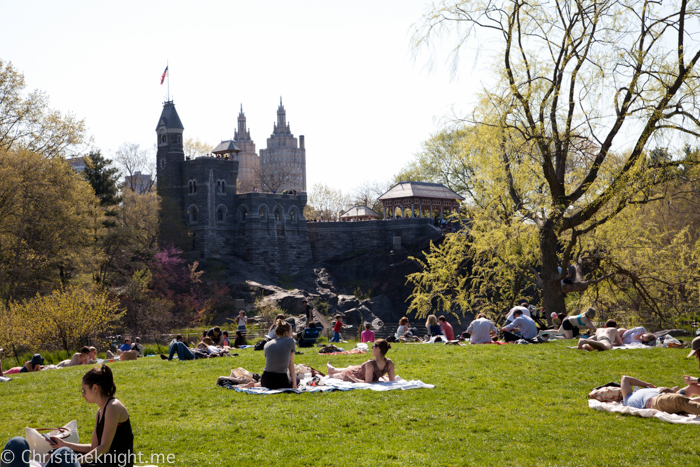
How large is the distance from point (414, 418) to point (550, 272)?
11.2 meters

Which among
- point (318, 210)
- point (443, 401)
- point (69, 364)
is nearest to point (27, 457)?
point (443, 401)

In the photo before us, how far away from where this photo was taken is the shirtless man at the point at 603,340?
12164mm

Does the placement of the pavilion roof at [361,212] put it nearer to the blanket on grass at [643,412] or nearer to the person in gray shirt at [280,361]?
the person in gray shirt at [280,361]

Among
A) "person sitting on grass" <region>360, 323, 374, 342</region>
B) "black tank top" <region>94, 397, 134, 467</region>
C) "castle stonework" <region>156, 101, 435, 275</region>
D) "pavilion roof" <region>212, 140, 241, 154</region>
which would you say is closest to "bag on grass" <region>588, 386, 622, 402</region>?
"black tank top" <region>94, 397, 134, 467</region>

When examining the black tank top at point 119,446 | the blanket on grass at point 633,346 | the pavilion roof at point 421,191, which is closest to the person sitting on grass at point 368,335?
the blanket on grass at point 633,346

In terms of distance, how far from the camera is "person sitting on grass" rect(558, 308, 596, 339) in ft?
46.1

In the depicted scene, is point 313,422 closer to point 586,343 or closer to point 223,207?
point 586,343

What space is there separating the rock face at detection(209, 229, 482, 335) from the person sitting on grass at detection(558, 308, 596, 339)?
98.4ft

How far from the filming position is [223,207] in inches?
2181

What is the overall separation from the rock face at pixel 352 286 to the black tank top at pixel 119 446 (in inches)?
1560

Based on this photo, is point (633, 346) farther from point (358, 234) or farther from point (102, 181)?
point (358, 234)

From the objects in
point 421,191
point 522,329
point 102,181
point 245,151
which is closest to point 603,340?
point 522,329

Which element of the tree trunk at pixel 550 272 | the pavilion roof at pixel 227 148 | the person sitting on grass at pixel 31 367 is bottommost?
the person sitting on grass at pixel 31 367

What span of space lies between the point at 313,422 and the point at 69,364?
10.9m
